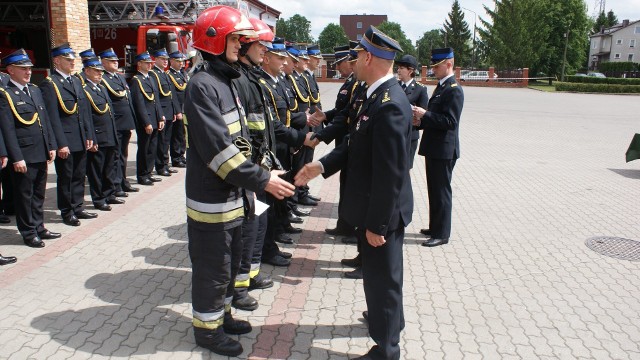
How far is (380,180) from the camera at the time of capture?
2969 millimetres

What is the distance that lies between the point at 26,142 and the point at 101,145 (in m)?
1.35

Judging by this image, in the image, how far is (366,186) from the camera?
10.4ft

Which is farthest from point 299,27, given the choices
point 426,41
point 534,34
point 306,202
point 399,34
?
point 306,202

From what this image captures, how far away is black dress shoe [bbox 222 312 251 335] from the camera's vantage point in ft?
12.1

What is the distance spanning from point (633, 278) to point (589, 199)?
3336 mm

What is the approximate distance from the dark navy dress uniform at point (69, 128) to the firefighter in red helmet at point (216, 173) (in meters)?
3.47

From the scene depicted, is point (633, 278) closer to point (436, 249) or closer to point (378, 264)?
point (436, 249)

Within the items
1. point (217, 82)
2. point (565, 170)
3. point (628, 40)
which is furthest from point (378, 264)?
point (628, 40)

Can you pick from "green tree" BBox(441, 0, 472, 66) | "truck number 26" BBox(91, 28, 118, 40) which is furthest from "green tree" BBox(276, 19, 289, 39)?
"truck number 26" BBox(91, 28, 118, 40)

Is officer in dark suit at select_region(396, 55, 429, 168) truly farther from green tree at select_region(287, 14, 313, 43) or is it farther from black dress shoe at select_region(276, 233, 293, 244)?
green tree at select_region(287, 14, 313, 43)

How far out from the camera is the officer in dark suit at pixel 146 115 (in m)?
7.80

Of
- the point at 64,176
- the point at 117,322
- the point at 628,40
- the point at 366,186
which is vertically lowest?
the point at 117,322

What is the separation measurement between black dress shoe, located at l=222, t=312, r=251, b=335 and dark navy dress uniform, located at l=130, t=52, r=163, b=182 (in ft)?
16.3

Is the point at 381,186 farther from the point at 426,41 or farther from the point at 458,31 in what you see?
the point at 426,41
